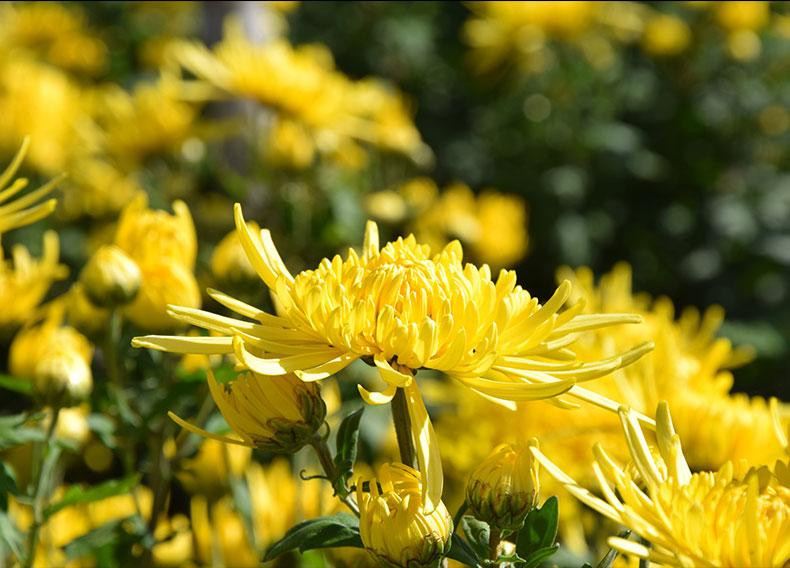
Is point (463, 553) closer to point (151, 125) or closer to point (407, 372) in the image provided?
point (407, 372)

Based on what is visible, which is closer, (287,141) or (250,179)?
(287,141)

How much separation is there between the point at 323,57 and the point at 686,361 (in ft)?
5.78

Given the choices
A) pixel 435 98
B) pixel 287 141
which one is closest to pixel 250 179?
pixel 287 141

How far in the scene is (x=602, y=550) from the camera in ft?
5.34

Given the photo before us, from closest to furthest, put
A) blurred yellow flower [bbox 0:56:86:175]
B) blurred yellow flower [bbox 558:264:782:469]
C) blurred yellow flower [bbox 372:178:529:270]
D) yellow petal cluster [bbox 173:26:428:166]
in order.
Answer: blurred yellow flower [bbox 558:264:782:469]
yellow petal cluster [bbox 173:26:428:166]
blurred yellow flower [bbox 372:178:529:270]
blurred yellow flower [bbox 0:56:86:175]

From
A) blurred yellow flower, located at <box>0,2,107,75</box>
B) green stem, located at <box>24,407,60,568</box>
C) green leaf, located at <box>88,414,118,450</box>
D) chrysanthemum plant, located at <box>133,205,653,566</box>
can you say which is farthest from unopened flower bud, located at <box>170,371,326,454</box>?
blurred yellow flower, located at <box>0,2,107,75</box>

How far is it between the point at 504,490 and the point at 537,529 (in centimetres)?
4

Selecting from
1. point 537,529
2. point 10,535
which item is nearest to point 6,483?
point 10,535

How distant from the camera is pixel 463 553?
0.96m

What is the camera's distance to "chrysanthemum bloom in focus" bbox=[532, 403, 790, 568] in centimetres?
81

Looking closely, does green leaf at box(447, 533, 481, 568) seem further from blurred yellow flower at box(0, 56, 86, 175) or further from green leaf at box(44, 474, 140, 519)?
blurred yellow flower at box(0, 56, 86, 175)

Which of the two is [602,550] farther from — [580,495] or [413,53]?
[413,53]

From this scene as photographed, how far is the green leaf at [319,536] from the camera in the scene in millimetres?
948

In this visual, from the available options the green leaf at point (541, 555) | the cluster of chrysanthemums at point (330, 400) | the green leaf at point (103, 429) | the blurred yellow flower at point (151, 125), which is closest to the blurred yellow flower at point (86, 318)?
the cluster of chrysanthemums at point (330, 400)
